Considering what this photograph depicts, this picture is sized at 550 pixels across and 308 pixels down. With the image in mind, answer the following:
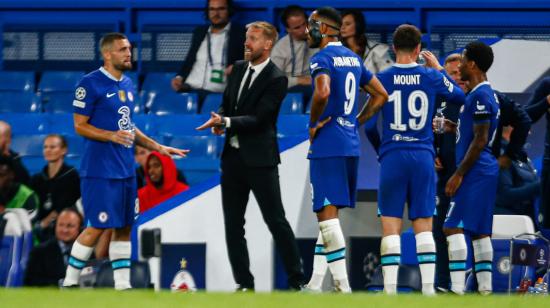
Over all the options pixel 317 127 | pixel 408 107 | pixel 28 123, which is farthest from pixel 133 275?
pixel 28 123

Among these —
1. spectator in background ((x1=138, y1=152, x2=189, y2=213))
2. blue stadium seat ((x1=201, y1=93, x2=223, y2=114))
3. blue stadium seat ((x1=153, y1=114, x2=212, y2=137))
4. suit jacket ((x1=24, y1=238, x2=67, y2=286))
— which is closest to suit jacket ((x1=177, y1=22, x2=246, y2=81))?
blue stadium seat ((x1=201, y1=93, x2=223, y2=114))

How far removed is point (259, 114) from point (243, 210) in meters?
0.71

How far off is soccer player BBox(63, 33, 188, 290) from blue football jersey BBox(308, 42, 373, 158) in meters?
1.45

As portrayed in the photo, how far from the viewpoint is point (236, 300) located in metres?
7.09

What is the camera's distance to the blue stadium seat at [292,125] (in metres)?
13.2

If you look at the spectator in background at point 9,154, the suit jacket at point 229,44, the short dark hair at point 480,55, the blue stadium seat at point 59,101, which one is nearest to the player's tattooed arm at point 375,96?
the short dark hair at point 480,55

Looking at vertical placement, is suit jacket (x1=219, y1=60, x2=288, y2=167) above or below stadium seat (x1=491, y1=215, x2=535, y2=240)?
above

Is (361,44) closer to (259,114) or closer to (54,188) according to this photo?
(259,114)

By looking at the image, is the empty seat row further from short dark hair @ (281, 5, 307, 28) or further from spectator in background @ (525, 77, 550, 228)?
spectator in background @ (525, 77, 550, 228)

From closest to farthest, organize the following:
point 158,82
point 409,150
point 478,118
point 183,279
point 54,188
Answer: point 409,150 < point 478,118 < point 183,279 < point 54,188 < point 158,82

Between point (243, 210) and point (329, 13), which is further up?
point (329, 13)

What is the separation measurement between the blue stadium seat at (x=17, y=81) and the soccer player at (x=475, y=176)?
22.7 feet

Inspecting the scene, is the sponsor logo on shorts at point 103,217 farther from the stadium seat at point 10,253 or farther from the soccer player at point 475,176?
the soccer player at point 475,176

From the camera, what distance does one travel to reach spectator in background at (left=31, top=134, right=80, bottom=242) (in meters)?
11.8
